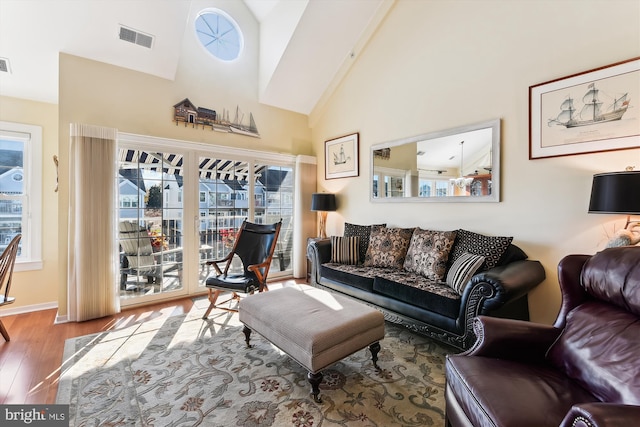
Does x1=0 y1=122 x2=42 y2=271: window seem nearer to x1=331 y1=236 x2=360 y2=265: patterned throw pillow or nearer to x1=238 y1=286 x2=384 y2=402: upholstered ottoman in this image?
x1=238 y1=286 x2=384 y2=402: upholstered ottoman

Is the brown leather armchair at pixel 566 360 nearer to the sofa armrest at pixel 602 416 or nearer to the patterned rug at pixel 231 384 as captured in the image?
the sofa armrest at pixel 602 416

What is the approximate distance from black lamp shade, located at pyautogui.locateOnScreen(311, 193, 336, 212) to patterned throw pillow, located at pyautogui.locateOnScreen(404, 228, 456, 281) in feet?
5.32

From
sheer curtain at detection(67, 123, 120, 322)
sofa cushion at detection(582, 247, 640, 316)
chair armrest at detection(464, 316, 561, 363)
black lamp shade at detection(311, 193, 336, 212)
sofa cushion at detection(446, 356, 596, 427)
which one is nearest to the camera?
sofa cushion at detection(446, 356, 596, 427)

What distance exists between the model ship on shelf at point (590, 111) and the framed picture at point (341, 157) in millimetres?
2353

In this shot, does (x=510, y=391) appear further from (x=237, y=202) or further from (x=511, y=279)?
(x=237, y=202)

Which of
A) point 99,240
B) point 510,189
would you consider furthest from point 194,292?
point 510,189

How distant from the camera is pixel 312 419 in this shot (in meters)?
1.65

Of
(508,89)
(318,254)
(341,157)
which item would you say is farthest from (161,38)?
(508,89)

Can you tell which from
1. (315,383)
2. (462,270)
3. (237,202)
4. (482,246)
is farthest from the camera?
(237,202)

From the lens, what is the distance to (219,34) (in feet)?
13.7

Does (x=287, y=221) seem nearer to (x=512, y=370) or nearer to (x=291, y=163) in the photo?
(x=291, y=163)

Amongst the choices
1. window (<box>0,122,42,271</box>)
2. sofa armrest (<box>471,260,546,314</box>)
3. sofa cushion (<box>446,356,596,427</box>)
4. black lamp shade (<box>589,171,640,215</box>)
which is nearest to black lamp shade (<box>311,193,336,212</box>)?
sofa armrest (<box>471,260,546,314</box>)

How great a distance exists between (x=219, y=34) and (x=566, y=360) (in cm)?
514

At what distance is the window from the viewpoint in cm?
334
